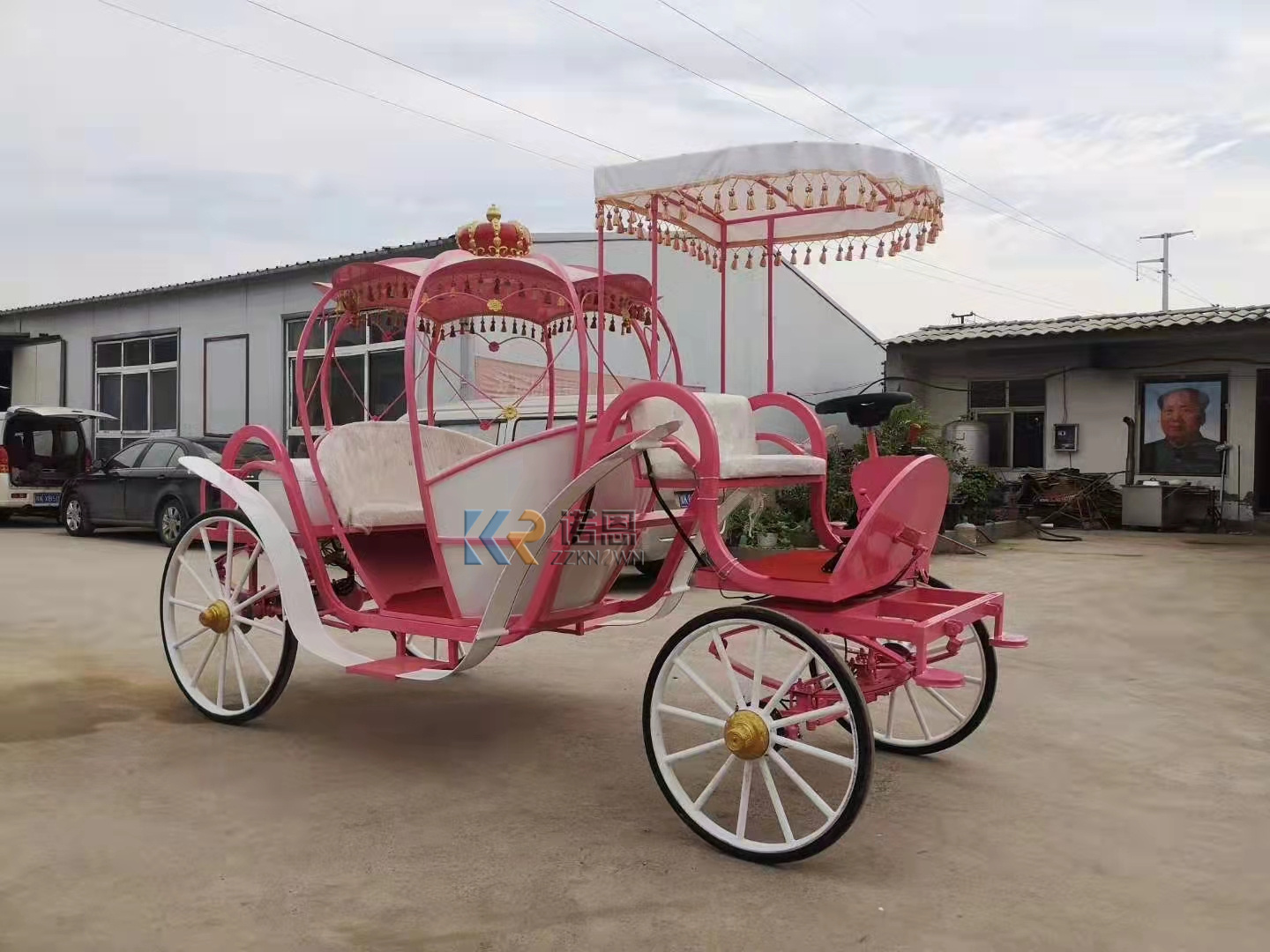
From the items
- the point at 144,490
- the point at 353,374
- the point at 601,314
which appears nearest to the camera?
the point at 601,314

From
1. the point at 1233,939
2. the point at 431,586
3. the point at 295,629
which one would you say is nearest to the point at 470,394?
the point at 431,586

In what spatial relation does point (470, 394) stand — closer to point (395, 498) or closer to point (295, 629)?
point (395, 498)

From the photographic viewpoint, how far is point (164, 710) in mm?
4777

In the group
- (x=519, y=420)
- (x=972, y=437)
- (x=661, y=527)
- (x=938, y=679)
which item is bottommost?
(x=938, y=679)

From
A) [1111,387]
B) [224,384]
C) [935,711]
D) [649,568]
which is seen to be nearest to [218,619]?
[935,711]

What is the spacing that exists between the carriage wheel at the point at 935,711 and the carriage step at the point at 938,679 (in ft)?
0.87

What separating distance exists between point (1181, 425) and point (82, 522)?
50.4 feet

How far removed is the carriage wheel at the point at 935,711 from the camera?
4.06 m

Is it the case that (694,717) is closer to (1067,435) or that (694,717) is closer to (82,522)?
(82,522)

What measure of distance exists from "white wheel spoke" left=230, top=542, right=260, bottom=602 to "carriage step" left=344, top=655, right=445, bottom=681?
2.88 ft

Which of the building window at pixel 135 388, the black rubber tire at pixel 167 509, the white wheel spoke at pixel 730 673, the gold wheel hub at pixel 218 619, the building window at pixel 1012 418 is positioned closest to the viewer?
the white wheel spoke at pixel 730 673

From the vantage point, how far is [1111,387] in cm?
1508

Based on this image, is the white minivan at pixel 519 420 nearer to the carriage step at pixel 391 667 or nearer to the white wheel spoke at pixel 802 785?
the carriage step at pixel 391 667

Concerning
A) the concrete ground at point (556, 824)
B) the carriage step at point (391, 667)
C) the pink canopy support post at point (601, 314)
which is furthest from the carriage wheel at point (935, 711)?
the carriage step at point (391, 667)
